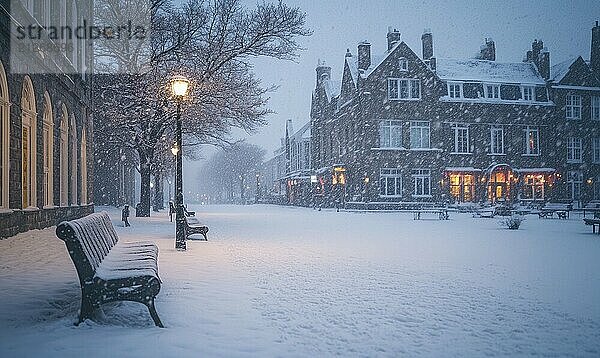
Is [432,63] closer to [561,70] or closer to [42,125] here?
[561,70]

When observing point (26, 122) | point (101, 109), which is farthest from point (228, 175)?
point (26, 122)

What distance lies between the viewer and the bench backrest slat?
5707 millimetres

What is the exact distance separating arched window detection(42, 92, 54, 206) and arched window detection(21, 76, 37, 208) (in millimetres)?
1329

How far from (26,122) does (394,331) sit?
14.3 metres

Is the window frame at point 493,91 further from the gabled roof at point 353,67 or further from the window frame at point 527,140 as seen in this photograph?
the gabled roof at point 353,67

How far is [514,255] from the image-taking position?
12.9 metres

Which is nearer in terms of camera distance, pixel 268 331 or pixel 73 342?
pixel 73 342

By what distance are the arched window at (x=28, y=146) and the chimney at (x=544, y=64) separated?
45516 millimetres

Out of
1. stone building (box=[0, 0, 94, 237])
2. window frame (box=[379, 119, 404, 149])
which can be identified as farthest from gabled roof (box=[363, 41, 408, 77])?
stone building (box=[0, 0, 94, 237])

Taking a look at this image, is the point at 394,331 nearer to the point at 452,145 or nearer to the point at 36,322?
the point at 36,322

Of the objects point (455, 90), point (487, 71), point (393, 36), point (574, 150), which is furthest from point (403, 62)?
point (574, 150)

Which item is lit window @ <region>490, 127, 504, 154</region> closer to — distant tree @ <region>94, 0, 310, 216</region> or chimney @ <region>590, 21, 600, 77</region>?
chimney @ <region>590, 21, 600, 77</region>

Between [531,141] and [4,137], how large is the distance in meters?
45.1

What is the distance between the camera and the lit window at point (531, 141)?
49.4 metres
